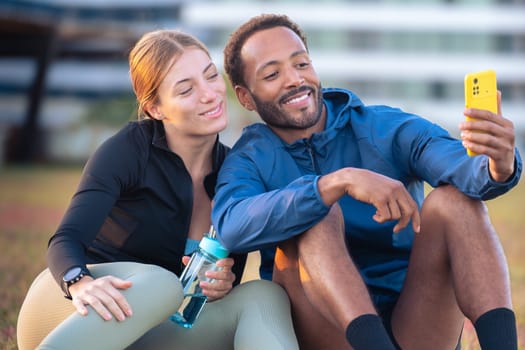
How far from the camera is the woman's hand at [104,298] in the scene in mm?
3020

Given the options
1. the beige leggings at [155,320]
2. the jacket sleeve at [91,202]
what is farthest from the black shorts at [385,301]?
the jacket sleeve at [91,202]

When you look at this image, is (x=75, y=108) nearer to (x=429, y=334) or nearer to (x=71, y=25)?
(x=71, y=25)

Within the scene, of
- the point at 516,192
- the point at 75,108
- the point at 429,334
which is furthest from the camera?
the point at 75,108

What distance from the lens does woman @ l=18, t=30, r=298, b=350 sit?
122 inches

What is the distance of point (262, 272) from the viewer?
4008mm

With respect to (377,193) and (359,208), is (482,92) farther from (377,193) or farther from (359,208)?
(359,208)

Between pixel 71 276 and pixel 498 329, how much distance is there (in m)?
1.68

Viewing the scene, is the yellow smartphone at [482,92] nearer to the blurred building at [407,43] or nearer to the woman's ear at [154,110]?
the woman's ear at [154,110]

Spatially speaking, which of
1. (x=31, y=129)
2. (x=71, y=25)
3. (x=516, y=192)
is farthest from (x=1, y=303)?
(x=31, y=129)

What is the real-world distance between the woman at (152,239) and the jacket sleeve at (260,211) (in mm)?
226

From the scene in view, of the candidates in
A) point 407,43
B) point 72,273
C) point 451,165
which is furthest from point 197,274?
point 407,43

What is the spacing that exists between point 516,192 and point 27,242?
1692 cm

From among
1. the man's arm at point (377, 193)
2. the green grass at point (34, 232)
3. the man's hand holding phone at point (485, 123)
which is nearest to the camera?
the man's hand holding phone at point (485, 123)

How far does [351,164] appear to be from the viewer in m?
3.84
